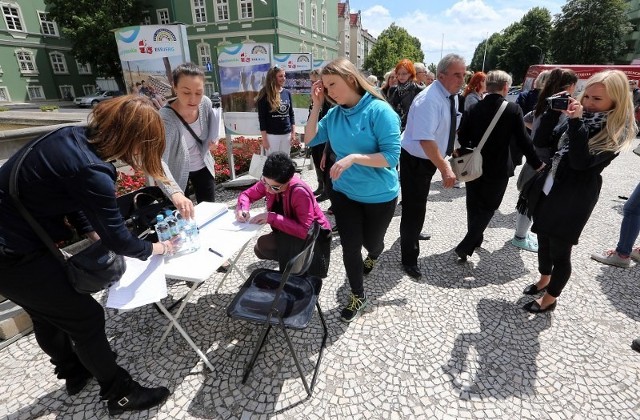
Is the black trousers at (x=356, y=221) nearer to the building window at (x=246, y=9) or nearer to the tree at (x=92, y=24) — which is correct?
the building window at (x=246, y=9)

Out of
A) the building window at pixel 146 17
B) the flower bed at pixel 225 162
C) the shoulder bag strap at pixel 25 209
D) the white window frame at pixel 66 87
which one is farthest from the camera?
the white window frame at pixel 66 87

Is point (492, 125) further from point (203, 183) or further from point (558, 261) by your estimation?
point (203, 183)

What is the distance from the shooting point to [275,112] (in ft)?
16.1

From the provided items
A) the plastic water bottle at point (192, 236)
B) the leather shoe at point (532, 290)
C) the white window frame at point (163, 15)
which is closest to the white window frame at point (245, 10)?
the white window frame at point (163, 15)

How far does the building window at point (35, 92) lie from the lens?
2997 centimetres

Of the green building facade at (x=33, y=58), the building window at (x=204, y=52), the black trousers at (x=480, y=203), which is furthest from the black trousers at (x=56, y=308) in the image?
the green building facade at (x=33, y=58)

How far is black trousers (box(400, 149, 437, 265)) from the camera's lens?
114 inches

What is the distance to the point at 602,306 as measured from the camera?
9.37 feet

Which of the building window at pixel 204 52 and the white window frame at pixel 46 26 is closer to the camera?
the building window at pixel 204 52

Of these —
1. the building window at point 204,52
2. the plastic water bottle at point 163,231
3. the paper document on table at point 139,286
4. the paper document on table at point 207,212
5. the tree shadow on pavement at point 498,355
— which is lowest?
the tree shadow on pavement at point 498,355

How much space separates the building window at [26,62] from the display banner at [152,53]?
35290 millimetres

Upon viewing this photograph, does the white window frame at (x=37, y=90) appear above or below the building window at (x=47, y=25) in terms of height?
below

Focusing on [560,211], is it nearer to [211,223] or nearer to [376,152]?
[376,152]

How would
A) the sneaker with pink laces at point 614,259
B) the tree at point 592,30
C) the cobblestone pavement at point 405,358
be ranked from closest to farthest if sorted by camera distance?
the cobblestone pavement at point 405,358, the sneaker with pink laces at point 614,259, the tree at point 592,30
